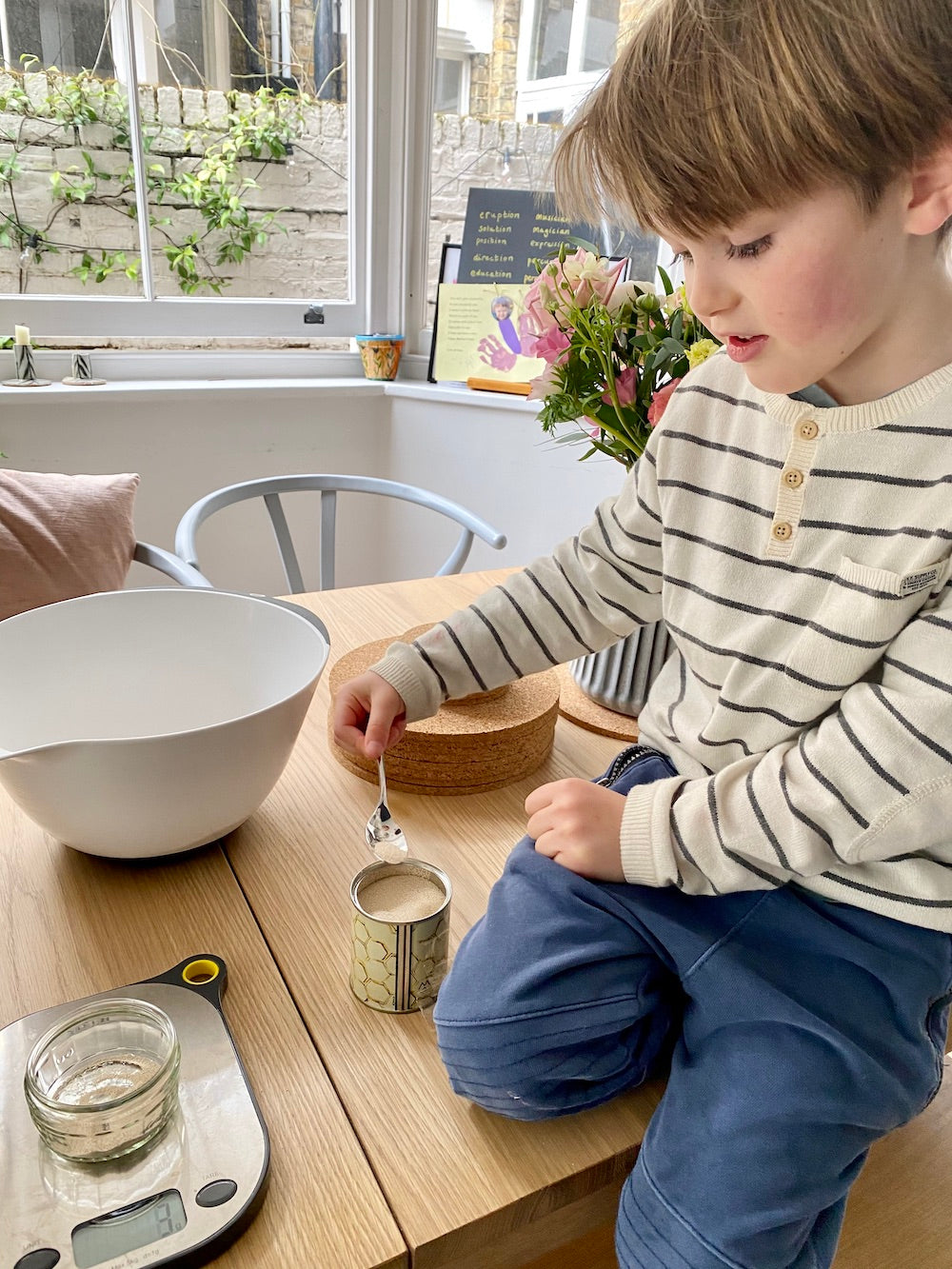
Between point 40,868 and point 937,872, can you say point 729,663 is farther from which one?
point 40,868

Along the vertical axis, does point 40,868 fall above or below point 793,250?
below

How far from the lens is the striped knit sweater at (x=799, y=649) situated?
0.59 m

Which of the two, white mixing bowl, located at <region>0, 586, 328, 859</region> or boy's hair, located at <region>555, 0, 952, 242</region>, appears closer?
boy's hair, located at <region>555, 0, 952, 242</region>

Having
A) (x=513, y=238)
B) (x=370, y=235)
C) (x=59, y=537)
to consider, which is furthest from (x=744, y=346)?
(x=370, y=235)

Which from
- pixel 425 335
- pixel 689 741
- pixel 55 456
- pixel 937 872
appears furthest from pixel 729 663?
pixel 425 335

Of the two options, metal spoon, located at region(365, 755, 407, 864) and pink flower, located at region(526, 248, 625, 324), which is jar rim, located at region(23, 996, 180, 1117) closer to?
metal spoon, located at region(365, 755, 407, 864)

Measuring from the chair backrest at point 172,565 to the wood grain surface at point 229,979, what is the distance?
28.3 inches

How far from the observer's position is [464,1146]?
0.52 metres

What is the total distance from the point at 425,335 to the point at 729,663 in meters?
2.04

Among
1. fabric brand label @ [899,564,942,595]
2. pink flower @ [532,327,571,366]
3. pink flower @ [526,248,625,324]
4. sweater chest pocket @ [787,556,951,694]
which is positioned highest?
pink flower @ [526,248,625,324]

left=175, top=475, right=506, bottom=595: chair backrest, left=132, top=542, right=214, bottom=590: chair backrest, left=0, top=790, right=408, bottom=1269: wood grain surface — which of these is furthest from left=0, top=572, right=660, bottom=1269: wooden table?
left=175, top=475, right=506, bottom=595: chair backrest

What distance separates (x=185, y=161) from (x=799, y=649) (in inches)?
83.7

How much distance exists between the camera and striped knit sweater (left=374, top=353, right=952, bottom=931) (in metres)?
0.59

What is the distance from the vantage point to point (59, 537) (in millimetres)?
1548
